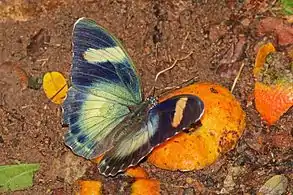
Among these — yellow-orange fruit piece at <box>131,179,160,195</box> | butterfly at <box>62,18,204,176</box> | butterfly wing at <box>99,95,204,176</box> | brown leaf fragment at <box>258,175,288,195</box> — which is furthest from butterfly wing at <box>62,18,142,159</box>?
brown leaf fragment at <box>258,175,288,195</box>

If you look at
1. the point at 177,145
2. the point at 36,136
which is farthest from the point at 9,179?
the point at 177,145

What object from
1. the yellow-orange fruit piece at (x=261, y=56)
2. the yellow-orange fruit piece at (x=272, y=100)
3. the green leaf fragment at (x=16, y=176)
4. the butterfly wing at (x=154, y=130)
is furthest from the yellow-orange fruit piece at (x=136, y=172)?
the yellow-orange fruit piece at (x=261, y=56)

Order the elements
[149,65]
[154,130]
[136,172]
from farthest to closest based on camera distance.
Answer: [149,65] < [136,172] < [154,130]

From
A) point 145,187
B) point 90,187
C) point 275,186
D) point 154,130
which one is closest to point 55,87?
point 90,187

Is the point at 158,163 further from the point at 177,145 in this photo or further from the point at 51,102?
the point at 51,102

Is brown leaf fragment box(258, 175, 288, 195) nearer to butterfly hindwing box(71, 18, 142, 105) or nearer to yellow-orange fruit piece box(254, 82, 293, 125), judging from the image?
yellow-orange fruit piece box(254, 82, 293, 125)

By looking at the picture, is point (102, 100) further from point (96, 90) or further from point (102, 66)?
point (102, 66)
